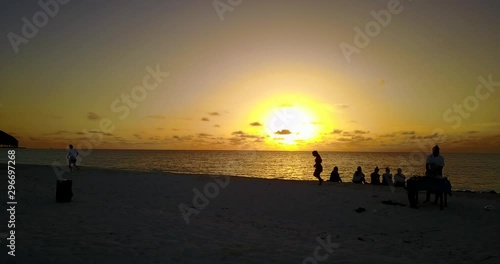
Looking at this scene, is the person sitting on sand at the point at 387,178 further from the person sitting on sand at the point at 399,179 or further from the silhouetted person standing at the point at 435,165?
the silhouetted person standing at the point at 435,165

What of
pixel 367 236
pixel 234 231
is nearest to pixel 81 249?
pixel 234 231

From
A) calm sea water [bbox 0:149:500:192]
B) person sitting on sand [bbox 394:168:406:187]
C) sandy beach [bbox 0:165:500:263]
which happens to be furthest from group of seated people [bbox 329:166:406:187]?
calm sea water [bbox 0:149:500:192]

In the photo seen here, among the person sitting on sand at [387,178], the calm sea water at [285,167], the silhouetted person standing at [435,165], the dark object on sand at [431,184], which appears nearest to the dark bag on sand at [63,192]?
the dark object on sand at [431,184]

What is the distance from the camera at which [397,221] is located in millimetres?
11984

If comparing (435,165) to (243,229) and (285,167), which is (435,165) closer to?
(243,229)

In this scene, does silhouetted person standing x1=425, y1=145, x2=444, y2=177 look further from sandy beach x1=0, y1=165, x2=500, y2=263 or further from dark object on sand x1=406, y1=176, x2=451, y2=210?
sandy beach x1=0, y1=165, x2=500, y2=263

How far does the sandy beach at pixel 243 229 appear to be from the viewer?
710cm

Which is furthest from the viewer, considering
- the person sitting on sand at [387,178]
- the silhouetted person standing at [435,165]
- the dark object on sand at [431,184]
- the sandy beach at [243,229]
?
the person sitting on sand at [387,178]

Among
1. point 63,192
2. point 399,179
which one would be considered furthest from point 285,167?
point 63,192

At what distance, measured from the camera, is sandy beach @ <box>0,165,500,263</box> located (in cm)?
710

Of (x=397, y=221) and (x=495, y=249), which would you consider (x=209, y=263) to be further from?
(x=397, y=221)

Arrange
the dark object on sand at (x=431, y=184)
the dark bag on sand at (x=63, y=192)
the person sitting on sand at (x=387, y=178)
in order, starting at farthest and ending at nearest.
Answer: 1. the person sitting on sand at (x=387, y=178)
2. the dark object on sand at (x=431, y=184)
3. the dark bag on sand at (x=63, y=192)

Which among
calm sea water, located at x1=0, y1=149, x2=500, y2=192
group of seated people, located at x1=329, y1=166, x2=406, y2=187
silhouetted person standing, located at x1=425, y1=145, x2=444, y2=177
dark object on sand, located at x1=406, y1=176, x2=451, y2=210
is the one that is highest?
silhouetted person standing, located at x1=425, y1=145, x2=444, y2=177

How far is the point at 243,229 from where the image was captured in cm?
983
